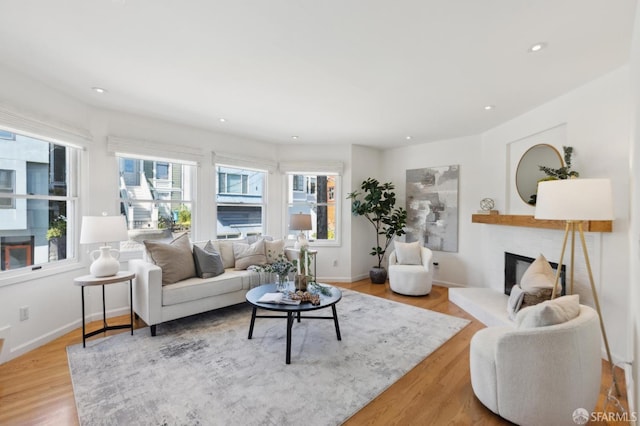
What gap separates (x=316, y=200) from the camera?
5.43 m

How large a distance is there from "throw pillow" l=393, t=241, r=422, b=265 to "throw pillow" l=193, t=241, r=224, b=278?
8.95 feet

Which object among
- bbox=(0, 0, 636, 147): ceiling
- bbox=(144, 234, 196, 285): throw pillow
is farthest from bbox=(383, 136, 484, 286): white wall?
bbox=(144, 234, 196, 285): throw pillow

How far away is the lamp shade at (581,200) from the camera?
2.00 meters

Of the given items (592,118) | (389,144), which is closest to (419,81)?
(592,118)

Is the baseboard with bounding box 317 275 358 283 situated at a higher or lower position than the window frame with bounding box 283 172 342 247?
lower

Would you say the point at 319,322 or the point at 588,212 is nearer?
the point at 588,212

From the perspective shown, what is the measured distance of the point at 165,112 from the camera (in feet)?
11.8

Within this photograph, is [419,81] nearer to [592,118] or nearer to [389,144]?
[592,118]

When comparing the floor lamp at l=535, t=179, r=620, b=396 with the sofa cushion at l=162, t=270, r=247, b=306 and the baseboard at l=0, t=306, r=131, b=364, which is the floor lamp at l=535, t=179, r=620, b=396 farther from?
the baseboard at l=0, t=306, r=131, b=364

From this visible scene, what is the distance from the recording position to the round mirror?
3.21 meters

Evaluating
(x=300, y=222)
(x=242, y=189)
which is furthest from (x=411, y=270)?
(x=242, y=189)

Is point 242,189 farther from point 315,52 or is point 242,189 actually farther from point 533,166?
point 533,166

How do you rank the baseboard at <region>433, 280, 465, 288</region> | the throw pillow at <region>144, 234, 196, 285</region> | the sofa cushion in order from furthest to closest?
1. the baseboard at <region>433, 280, 465, 288</region>
2. the throw pillow at <region>144, 234, 196, 285</region>
3. the sofa cushion

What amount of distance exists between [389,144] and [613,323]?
378 cm
